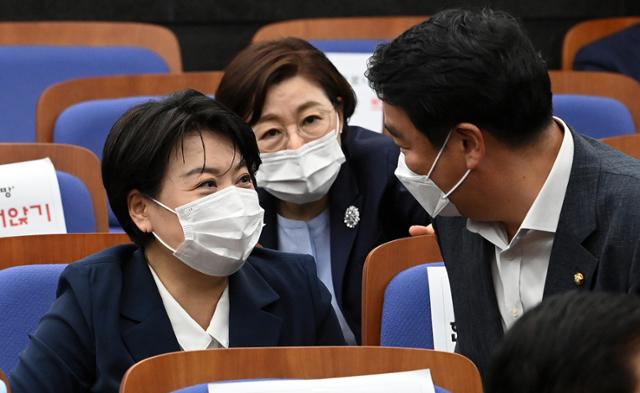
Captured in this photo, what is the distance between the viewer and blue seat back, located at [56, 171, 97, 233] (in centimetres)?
303

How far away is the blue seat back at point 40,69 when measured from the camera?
4.11 meters

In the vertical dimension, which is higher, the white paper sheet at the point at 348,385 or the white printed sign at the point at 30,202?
the white paper sheet at the point at 348,385

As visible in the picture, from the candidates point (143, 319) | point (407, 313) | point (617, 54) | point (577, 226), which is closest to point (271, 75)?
point (407, 313)

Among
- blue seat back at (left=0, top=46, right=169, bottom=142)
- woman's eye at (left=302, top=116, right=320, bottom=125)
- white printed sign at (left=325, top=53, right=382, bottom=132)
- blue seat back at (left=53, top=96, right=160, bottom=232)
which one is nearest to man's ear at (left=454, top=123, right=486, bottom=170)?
woman's eye at (left=302, top=116, right=320, bottom=125)

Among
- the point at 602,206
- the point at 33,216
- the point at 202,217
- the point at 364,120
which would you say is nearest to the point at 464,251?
the point at 602,206

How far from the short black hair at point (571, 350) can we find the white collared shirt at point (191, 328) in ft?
3.78

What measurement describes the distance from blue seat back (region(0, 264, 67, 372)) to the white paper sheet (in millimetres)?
808

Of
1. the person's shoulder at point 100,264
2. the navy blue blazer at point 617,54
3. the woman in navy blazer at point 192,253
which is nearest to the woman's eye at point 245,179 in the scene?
the woman in navy blazer at point 192,253

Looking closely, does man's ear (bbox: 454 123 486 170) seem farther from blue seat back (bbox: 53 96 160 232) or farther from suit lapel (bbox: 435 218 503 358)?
blue seat back (bbox: 53 96 160 232)

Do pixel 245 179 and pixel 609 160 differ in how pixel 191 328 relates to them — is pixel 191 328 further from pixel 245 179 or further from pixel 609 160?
pixel 609 160

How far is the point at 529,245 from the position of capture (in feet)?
6.88

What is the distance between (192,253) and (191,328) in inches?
6.0

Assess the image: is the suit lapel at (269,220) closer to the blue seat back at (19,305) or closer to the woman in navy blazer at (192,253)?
the woman in navy blazer at (192,253)

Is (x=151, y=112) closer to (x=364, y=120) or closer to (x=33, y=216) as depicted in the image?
(x=33, y=216)
